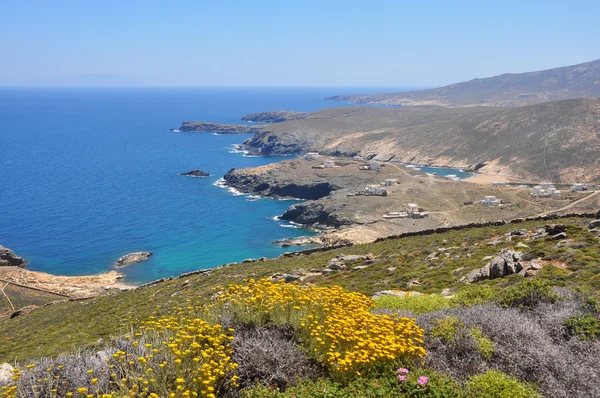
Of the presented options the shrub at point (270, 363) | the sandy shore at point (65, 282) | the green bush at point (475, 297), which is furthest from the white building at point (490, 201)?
the shrub at point (270, 363)

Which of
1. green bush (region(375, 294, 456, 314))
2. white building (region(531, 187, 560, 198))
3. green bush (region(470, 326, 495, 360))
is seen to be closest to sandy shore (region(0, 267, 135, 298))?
green bush (region(375, 294, 456, 314))

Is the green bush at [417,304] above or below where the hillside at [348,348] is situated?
below

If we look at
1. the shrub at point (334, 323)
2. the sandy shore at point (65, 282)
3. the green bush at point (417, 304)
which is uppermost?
the shrub at point (334, 323)

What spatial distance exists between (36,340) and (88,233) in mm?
44504

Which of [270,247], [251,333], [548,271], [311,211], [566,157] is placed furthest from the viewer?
[566,157]

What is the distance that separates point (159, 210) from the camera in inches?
2945

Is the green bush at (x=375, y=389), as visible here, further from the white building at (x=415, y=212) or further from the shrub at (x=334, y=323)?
the white building at (x=415, y=212)

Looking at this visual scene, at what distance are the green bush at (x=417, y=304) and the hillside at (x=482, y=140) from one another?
93.8 metres

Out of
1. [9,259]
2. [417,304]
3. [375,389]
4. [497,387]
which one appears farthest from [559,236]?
[9,259]

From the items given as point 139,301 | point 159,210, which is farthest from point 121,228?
point 139,301

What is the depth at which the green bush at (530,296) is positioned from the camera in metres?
9.40

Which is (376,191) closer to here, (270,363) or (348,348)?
(348,348)

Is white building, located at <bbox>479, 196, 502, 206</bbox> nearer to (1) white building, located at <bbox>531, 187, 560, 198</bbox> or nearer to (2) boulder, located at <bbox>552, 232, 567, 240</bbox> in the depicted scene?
(1) white building, located at <bbox>531, 187, 560, 198</bbox>

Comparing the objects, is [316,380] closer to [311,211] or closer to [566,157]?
[311,211]
